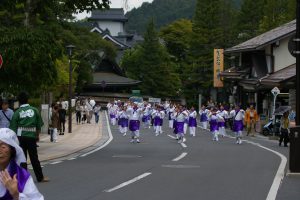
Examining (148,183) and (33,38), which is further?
(33,38)

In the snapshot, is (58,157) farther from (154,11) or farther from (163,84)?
(154,11)

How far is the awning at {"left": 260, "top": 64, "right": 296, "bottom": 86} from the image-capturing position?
3791 centimetres

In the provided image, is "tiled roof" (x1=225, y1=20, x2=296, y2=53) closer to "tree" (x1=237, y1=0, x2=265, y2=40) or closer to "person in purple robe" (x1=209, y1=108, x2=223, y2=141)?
"person in purple robe" (x1=209, y1=108, x2=223, y2=141)

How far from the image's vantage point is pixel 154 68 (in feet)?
263

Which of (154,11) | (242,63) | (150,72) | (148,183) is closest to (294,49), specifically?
(148,183)

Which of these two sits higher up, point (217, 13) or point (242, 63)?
point (217, 13)

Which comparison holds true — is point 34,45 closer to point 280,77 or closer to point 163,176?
point 163,176

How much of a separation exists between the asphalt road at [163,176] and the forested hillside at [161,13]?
374 ft

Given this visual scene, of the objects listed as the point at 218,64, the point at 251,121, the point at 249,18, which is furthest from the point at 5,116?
the point at 249,18

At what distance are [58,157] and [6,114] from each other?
4.19 metres

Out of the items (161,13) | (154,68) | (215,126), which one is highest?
(161,13)

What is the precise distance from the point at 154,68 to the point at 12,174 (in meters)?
75.5

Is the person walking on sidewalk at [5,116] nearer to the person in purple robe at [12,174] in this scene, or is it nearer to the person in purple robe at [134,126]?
the person in purple robe at [12,174]

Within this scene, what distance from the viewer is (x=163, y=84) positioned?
3214 inches
